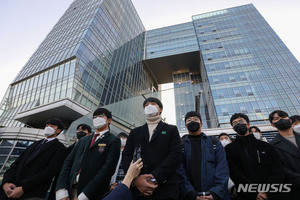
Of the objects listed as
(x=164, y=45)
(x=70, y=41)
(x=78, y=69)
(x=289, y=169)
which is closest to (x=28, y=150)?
(x=289, y=169)

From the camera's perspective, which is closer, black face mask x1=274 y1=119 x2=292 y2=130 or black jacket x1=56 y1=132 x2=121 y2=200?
black jacket x1=56 y1=132 x2=121 y2=200

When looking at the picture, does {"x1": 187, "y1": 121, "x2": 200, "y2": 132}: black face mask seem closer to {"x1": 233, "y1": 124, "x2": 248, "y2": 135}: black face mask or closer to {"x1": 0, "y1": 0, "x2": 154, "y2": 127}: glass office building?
{"x1": 233, "y1": 124, "x2": 248, "y2": 135}: black face mask

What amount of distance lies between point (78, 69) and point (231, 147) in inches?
756

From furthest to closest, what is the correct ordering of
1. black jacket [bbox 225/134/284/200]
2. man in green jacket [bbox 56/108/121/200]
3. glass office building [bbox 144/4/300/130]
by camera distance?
glass office building [bbox 144/4/300/130] → black jacket [bbox 225/134/284/200] → man in green jacket [bbox 56/108/121/200]

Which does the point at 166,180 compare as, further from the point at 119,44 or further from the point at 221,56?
the point at 221,56

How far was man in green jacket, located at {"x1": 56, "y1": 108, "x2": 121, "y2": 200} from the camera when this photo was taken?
78.9 inches

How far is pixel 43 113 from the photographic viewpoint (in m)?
16.8

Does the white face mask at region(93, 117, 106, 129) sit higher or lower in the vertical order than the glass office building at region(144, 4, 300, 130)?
lower

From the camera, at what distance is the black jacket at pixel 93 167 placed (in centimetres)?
201

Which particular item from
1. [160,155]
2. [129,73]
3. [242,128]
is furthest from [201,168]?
[129,73]

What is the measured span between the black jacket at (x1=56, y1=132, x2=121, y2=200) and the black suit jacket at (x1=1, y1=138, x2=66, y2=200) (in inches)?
19.6

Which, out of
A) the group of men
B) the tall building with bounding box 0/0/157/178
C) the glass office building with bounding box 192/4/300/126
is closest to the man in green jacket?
the group of men

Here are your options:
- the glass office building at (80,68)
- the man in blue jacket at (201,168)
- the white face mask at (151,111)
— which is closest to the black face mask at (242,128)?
the man in blue jacket at (201,168)

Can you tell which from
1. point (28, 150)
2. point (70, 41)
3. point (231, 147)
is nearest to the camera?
point (231, 147)
